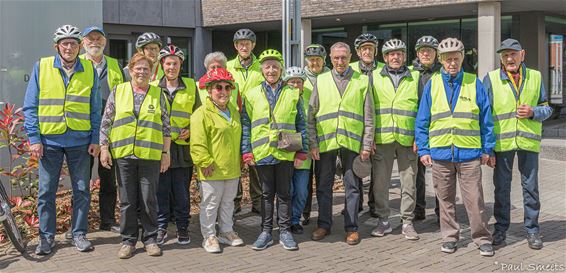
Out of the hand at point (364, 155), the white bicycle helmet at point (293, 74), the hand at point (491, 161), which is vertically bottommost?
the hand at point (491, 161)

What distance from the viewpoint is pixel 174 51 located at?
5.97 meters

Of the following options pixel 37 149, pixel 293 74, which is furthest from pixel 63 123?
pixel 293 74

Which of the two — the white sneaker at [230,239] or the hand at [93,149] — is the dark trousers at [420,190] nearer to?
the white sneaker at [230,239]

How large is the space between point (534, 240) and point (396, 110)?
1.95 m

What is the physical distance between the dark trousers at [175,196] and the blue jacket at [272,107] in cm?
78

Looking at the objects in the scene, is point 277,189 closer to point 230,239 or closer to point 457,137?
point 230,239

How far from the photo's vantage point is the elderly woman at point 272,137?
5.94 meters

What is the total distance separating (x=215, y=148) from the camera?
18.9 ft

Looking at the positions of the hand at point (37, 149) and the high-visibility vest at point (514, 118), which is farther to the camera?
the high-visibility vest at point (514, 118)

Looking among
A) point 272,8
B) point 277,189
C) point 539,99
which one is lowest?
point 277,189

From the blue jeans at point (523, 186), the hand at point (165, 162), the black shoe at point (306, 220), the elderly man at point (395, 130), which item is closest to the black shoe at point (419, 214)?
the elderly man at point (395, 130)

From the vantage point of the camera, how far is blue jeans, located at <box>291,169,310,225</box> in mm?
6418

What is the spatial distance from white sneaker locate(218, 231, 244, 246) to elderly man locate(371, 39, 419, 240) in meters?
1.53

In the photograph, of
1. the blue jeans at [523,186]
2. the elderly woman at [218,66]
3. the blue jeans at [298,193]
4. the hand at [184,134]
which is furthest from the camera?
the blue jeans at [298,193]
